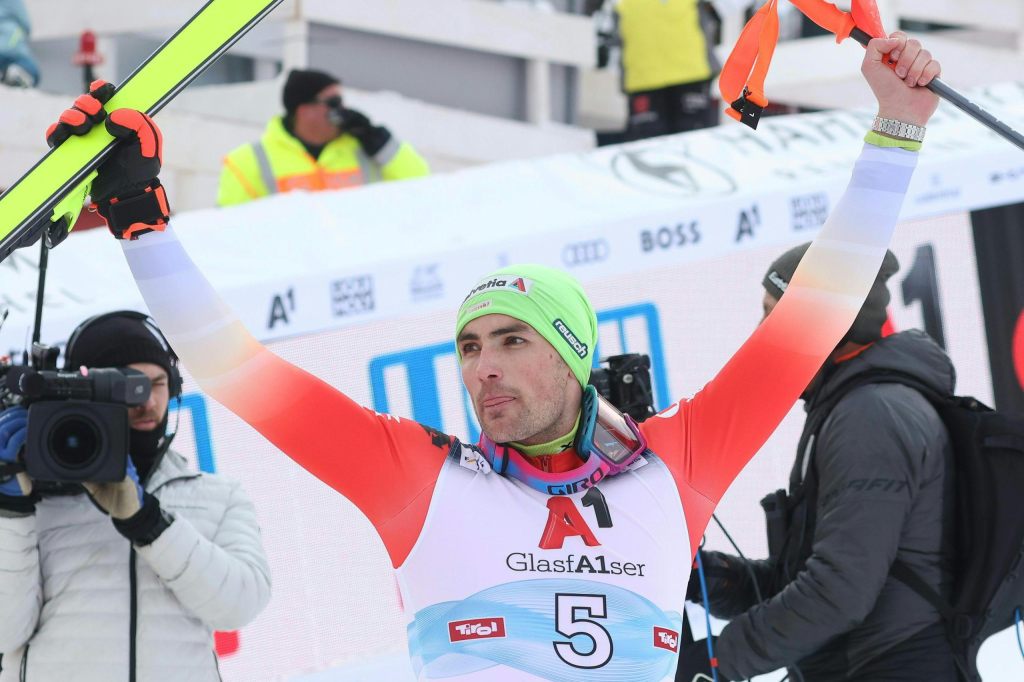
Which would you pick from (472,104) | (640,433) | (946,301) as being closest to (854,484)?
(640,433)

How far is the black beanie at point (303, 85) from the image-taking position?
19.7 ft

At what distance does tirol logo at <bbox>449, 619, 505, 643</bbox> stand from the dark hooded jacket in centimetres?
91

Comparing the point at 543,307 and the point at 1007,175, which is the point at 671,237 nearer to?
the point at 1007,175

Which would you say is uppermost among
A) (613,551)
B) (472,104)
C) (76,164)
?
(76,164)

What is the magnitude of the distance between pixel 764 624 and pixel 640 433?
2.43 ft

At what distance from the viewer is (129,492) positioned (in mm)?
3035

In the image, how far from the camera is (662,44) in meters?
7.79

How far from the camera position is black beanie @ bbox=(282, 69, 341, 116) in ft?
19.7

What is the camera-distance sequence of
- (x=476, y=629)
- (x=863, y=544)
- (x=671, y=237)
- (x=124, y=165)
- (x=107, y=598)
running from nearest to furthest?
(x=124, y=165), (x=476, y=629), (x=107, y=598), (x=863, y=544), (x=671, y=237)

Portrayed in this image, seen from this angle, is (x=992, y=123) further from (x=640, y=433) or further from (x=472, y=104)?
(x=472, y=104)

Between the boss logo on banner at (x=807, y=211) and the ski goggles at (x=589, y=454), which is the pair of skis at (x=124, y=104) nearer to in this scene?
the ski goggles at (x=589, y=454)

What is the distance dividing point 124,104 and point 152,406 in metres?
0.98

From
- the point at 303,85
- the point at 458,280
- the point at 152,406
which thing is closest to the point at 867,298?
the point at 458,280

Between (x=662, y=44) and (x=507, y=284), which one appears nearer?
(x=507, y=284)
